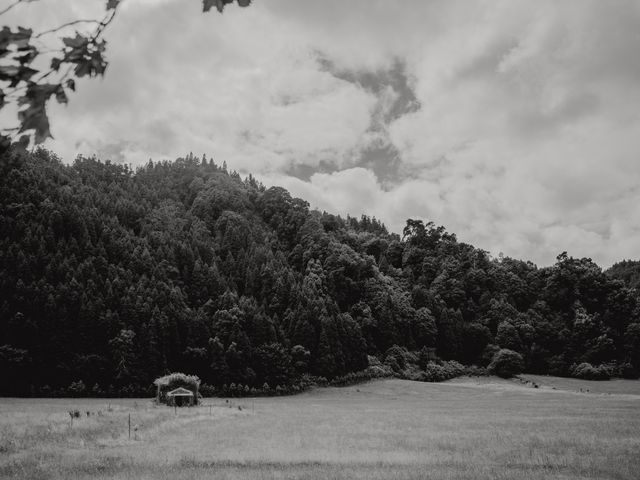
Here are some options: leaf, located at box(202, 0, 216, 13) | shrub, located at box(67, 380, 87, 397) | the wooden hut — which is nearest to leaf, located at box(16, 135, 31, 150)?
leaf, located at box(202, 0, 216, 13)

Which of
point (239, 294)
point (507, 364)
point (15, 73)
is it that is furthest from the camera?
point (239, 294)

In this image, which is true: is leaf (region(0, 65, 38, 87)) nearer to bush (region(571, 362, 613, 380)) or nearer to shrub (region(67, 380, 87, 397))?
shrub (region(67, 380, 87, 397))

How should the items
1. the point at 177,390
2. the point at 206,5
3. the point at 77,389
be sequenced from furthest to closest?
1. the point at 77,389
2. the point at 177,390
3. the point at 206,5

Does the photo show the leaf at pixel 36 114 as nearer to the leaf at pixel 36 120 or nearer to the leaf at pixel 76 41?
the leaf at pixel 36 120

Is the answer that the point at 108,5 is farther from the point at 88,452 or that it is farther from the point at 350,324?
the point at 350,324

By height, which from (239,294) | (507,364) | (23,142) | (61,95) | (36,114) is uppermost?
(239,294)

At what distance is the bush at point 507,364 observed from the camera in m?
118

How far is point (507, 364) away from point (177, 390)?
3147 inches

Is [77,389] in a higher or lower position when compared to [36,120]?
lower

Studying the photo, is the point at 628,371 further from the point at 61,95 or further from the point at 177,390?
the point at 61,95

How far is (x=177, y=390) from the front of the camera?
66250 millimetres

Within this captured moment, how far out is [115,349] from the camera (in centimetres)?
8619

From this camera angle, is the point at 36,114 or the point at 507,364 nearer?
the point at 36,114

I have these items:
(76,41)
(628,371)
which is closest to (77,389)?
(76,41)
